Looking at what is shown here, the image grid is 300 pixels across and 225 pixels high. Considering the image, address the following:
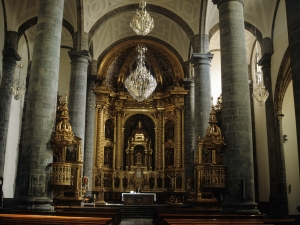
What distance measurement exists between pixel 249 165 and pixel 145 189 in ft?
43.9

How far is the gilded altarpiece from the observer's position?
74.0 feet

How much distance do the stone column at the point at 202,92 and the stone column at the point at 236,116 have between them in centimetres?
558

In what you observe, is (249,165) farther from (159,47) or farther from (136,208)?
(159,47)

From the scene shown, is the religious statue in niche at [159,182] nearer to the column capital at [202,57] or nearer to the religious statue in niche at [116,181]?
the religious statue in niche at [116,181]

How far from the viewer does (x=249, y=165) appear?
34.2 feet

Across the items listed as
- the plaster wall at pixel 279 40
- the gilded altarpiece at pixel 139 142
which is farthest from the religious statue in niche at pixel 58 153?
the plaster wall at pixel 279 40

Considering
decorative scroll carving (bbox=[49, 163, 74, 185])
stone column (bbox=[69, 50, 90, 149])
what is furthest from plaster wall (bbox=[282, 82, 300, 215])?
decorative scroll carving (bbox=[49, 163, 74, 185])

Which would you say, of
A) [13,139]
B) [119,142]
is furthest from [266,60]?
[13,139]

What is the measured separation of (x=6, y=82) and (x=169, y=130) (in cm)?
1074

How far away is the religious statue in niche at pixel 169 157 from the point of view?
2317cm

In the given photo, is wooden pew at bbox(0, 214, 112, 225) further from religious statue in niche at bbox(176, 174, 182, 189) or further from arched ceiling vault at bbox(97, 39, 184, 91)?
arched ceiling vault at bbox(97, 39, 184, 91)

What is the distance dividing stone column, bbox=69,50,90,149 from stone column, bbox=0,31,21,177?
9.03 feet

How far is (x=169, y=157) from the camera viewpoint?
76.5ft

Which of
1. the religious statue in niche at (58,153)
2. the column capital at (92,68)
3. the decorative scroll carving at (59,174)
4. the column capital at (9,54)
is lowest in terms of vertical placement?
the decorative scroll carving at (59,174)
